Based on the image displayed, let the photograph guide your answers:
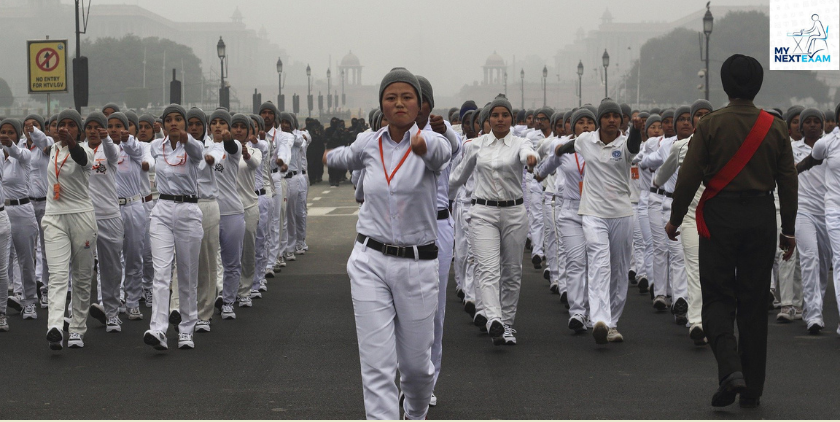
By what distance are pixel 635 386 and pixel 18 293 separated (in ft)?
24.5

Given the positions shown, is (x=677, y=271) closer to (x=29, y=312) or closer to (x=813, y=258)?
(x=813, y=258)

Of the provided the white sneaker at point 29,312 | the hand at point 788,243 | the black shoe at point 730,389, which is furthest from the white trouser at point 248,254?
the black shoe at point 730,389

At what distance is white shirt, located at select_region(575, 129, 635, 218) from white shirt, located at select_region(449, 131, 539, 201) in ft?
1.73

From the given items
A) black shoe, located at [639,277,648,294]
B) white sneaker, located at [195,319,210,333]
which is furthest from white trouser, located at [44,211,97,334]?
black shoe, located at [639,277,648,294]

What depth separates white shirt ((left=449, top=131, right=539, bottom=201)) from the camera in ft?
31.9

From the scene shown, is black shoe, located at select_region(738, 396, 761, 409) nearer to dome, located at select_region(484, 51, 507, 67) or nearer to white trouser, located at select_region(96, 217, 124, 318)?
white trouser, located at select_region(96, 217, 124, 318)

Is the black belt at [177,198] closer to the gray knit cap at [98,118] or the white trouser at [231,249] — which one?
the gray knit cap at [98,118]

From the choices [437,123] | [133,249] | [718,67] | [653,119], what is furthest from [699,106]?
[718,67]

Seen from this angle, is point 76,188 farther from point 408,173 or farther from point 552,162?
point 408,173

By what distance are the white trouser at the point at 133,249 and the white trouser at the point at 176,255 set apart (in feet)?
5.55

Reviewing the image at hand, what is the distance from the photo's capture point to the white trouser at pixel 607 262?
373 inches

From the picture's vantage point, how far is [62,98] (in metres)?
92.8

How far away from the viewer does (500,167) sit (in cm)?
972

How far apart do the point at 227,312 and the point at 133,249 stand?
1107mm
